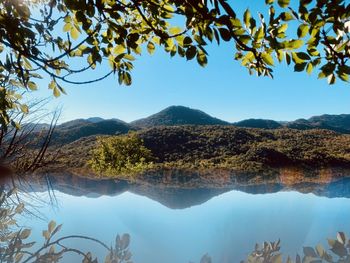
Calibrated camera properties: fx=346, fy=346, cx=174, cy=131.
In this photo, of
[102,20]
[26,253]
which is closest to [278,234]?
[26,253]

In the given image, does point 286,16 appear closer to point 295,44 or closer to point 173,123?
point 295,44

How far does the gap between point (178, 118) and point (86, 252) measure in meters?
101

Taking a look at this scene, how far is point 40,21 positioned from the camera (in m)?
2.58

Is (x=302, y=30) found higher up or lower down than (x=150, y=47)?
lower down

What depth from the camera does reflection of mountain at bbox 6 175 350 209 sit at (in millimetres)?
4680

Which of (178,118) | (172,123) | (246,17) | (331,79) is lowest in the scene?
(331,79)

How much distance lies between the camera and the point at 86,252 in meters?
2.32

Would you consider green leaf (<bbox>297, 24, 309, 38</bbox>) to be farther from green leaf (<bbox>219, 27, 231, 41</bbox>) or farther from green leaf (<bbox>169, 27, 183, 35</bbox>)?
green leaf (<bbox>169, 27, 183, 35</bbox>)

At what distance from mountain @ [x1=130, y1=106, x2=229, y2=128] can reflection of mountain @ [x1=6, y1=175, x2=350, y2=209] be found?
8855 centimetres

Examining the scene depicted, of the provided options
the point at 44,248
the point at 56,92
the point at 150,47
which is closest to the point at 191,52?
the point at 150,47

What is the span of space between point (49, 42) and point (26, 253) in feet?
5.43

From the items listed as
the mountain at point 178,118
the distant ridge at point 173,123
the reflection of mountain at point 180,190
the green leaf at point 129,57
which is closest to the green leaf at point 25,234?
the green leaf at point 129,57

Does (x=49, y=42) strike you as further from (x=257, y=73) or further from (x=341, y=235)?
(x=341, y=235)

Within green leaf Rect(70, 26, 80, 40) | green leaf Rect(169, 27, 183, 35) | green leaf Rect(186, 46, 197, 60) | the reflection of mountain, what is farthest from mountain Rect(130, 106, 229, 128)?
green leaf Rect(186, 46, 197, 60)
